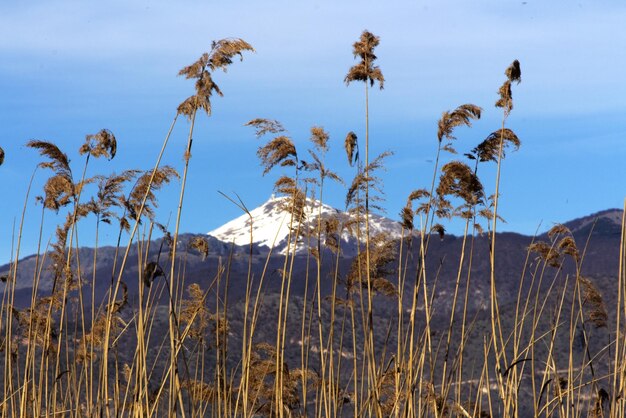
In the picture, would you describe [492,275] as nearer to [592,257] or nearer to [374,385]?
[374,385]

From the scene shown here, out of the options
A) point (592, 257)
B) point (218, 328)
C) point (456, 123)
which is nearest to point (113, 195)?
point (218, 328)

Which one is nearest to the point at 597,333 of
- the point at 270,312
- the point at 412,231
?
the point at 270,312

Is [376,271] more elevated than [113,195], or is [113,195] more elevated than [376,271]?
[113,195]

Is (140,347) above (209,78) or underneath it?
underneath

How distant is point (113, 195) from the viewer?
5.22m

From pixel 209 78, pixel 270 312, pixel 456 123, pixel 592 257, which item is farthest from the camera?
pixel 592 257

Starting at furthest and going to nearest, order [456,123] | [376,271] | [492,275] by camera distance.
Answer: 1. [376,271]
2. [456,123]
3. [492,275]

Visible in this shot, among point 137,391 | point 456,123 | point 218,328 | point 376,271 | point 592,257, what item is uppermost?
point 592,257

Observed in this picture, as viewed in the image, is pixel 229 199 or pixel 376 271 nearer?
pixel 229 199

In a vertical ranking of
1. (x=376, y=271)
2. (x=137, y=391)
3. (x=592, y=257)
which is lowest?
(x=137, y=391)

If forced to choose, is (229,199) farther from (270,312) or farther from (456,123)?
(270,312)

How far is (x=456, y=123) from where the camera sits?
196 inches

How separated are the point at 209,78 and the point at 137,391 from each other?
1733mm

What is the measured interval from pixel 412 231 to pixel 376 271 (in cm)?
37
